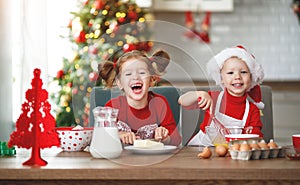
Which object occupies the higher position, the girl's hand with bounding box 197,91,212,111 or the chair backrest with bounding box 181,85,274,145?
the girl's hand with bounding box 197,91,212,111

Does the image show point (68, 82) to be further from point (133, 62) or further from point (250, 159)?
point (250, 159)

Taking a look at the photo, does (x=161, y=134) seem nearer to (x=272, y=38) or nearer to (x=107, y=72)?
(x=107, y=72)

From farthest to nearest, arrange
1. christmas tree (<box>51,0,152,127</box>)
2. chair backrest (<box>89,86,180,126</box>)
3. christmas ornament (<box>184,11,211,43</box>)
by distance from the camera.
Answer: christmas ornament (<box>184,11,211,43</box>), christmas tree (<box>51,0,152,127</box>), chair backrest (<box>89,86,180,126</box>)

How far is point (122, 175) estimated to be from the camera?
1500 millimetres

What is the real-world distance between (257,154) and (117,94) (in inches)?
24.2

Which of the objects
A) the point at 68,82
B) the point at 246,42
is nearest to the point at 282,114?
the point at 246,42

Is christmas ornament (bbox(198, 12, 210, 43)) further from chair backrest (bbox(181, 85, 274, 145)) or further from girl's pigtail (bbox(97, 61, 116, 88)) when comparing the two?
girl's pigtail (bbox(97, 61, 116, 88))

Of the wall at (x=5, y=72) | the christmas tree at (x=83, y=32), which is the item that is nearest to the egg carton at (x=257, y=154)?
the wall at (x=5, y=72)

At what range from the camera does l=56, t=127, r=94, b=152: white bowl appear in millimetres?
1924

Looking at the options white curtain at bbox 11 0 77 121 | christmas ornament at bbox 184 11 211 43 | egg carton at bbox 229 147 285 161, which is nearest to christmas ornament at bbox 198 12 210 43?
christmas ornament at bbox 184 11 211 43

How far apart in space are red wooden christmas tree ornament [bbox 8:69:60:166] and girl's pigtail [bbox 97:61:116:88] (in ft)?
1.07

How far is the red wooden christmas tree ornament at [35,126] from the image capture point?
167 cm

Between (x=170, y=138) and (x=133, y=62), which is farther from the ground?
(x=133, y=62)

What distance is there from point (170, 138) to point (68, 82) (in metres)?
1.75
